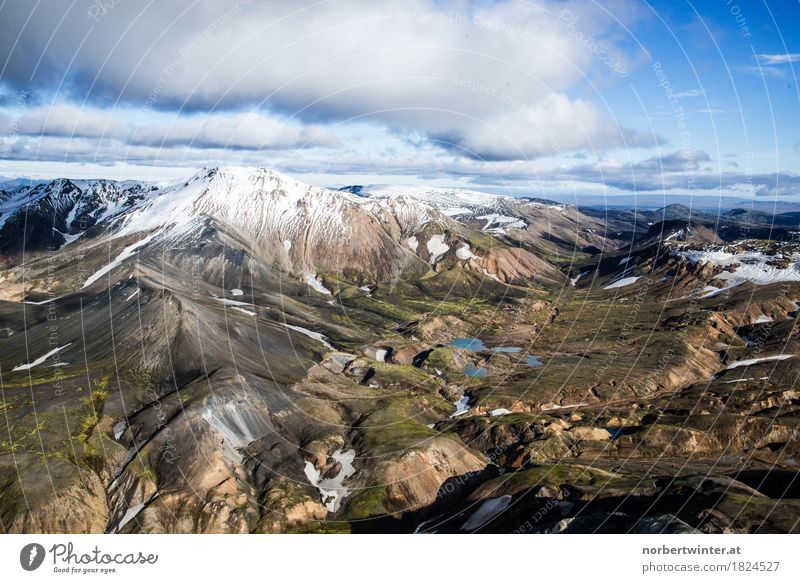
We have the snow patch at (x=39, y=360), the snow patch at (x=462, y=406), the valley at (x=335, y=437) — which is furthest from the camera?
the snow patch at (x=462, y=406)

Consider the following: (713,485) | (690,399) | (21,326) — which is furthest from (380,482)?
(21,326)

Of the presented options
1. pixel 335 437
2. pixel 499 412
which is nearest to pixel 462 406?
pixel 499 412

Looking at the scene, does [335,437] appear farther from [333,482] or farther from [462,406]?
[462,406]

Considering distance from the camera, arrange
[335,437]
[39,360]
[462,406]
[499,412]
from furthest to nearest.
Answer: [462,406], [499,412], [39,360], [335,437]

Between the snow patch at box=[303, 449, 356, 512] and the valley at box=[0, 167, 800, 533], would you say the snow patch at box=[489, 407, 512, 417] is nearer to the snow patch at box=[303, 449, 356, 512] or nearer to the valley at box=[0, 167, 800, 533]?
the valley at box=[0, 167, 800, 533]

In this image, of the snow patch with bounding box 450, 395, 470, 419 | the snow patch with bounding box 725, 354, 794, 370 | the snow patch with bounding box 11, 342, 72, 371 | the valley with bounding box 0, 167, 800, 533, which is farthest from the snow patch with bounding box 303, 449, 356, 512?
the snow patch with bounding box 725, 354, 794, 370

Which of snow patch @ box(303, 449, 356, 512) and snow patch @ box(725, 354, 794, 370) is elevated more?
snow patch @ box(303, 449, 356, 512)

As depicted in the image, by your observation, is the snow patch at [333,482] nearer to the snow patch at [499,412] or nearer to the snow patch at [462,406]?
the snow patch at [462,406]

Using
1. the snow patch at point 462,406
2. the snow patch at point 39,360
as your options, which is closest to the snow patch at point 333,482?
the snow patch at point 462,406

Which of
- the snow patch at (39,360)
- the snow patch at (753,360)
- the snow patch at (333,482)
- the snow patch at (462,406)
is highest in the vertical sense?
the snow patch at (39,360)

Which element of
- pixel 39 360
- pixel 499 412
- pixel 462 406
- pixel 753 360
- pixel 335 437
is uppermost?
pixel 39 360
